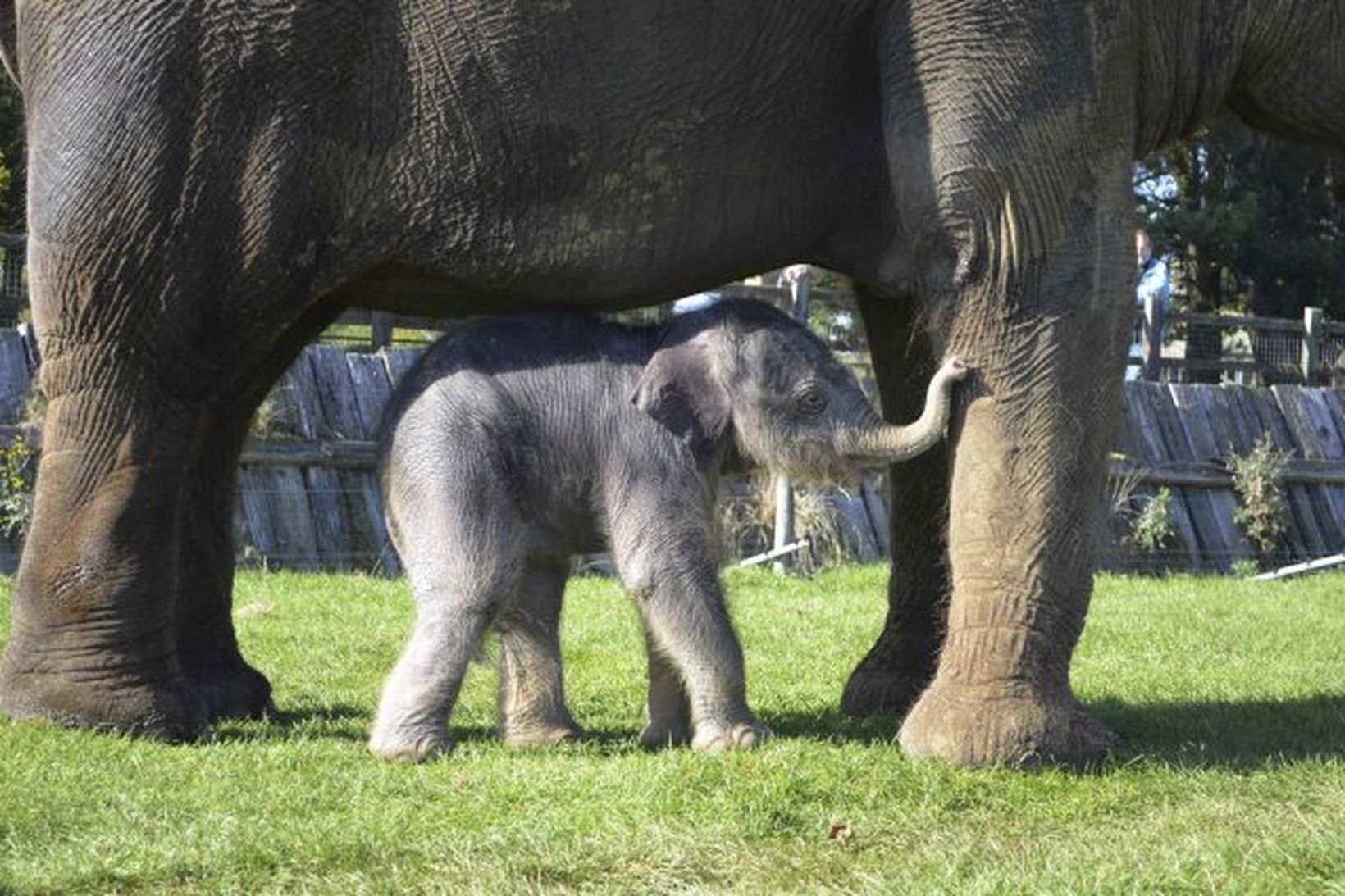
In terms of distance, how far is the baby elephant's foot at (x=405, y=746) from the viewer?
18.4ft

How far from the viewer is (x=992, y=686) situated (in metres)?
5.78

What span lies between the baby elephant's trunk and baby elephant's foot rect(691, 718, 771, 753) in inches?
33.8

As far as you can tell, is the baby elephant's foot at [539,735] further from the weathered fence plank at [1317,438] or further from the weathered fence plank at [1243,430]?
the weathered fence plank at [1317,438]

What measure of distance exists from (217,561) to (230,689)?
427 mm

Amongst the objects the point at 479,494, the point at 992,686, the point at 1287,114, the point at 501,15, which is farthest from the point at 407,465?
the point at 1287,114

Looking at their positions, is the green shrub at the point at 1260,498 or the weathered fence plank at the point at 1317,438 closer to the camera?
the green shrub at the point at 1260,498

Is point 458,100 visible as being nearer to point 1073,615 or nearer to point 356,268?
point 356,268

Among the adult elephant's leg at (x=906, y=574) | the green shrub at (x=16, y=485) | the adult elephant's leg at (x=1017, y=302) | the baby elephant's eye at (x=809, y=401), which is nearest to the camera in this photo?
the adult elephant's leg at (x=1017, y=302)

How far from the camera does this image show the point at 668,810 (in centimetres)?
489

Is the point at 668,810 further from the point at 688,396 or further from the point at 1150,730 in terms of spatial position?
the point at 1150,730

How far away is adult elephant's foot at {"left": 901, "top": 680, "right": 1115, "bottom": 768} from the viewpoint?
5.71 metres

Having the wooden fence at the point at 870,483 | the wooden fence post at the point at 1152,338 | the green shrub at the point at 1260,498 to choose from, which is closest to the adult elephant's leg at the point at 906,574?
the wooden fence at the point at 870,483

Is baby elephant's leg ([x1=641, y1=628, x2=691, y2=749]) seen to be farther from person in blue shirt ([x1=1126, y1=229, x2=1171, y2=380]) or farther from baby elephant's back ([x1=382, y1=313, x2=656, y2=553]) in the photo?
person in blue shirt ([x1=1126, y1=229, x2=1171, y2=380])

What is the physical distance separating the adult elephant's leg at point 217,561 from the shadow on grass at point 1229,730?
2808mm
